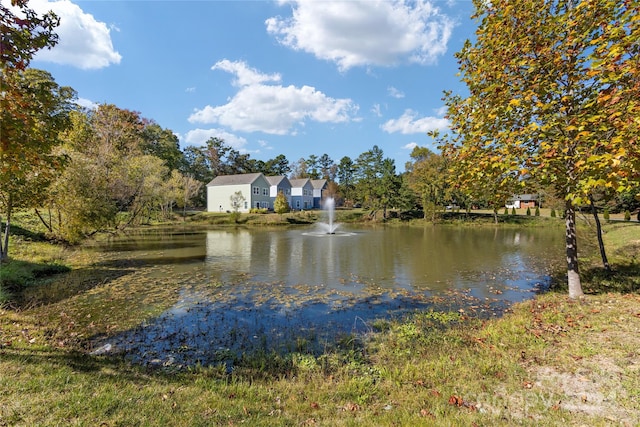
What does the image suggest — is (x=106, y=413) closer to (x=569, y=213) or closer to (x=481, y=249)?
(x=569, y=213)

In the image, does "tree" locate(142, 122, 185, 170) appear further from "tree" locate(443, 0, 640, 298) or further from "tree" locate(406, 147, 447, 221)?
"tree" locate(443, 0, 640, 298)

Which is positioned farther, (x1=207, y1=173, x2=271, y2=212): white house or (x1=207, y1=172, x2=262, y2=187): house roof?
(x1=207, y1=172, x2=262, y2=187): house roof

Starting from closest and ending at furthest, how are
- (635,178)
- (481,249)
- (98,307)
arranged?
1. (635,178)
2. (98,307)
3. (481,249)

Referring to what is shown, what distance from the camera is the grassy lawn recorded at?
369cm

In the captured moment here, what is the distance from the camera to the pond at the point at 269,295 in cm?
724

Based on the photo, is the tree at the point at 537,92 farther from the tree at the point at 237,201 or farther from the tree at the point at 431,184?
the tree at the point at 237,201

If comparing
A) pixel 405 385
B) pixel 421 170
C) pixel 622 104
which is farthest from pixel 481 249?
pixel 421 170

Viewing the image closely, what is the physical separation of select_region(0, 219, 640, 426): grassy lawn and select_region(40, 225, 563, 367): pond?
100 cm

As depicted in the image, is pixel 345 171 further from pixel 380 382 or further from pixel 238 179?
pixel 380 382

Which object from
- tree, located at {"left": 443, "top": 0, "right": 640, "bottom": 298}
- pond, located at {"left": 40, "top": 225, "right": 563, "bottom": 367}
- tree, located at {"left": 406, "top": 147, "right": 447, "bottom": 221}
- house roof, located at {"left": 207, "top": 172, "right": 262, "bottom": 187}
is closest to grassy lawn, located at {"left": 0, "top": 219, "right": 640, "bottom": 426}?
pond, located at {"left": 40, "top": 225, "right": 563, "bottom": 367}

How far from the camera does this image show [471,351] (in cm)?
581

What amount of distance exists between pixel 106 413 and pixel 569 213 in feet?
36.0

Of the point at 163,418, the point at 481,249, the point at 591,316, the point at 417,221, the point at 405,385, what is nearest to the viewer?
the point at 163,418

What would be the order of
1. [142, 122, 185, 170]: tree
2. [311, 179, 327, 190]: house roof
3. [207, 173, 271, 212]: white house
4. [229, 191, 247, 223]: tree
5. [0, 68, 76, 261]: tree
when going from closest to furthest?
[0, 68, 76, 261]: tree → [142, 122, 185, 170]: tree → [229, 191, 247, 223]: tree → [207, 173, 271, 212]: white house → [311, 179, 327, 190]: house roof
